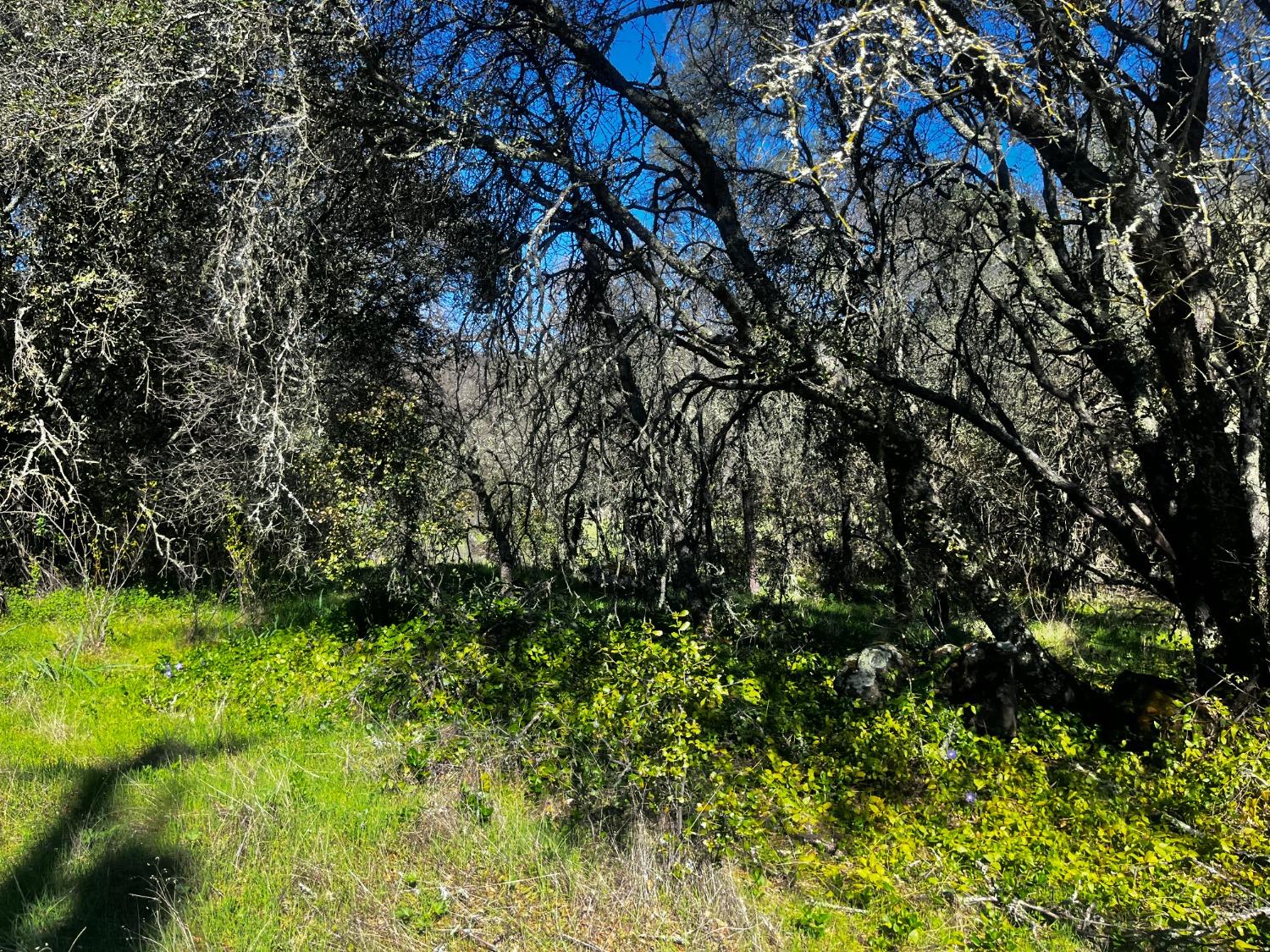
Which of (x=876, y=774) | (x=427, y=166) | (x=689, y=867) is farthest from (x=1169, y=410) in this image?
(x=427, y=166)

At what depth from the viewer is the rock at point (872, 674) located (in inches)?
235

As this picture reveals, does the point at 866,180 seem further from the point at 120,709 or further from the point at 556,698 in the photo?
the point at 120,709

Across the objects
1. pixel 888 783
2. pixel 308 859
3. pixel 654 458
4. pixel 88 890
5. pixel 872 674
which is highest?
pixel 654 458

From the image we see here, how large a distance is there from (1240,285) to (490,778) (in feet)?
16.8

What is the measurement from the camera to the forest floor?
310 centimetres

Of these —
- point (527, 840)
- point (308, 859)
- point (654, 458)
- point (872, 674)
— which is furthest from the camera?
point (872, 674)

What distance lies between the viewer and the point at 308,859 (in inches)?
135

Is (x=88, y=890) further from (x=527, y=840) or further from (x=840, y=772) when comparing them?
(x=840, y=772)

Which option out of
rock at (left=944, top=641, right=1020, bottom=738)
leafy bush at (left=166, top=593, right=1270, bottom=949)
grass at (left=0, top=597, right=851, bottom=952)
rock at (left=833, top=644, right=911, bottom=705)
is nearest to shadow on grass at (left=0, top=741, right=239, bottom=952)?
grass at (left=0, top=597, right=851, bottom=952)

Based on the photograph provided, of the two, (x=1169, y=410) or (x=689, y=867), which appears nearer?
(x=689, y=867)

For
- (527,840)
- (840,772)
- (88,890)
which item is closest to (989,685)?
(840,772)

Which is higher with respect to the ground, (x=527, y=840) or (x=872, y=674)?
(x=872, y=674)

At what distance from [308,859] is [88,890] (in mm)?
791

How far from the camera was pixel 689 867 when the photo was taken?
11.2 feet
